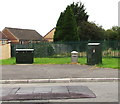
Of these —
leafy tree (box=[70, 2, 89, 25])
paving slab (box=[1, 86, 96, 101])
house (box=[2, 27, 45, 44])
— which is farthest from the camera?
house (box=[2, 27, 45, 44])

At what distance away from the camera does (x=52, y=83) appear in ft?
34.3

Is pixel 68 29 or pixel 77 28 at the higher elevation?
pixel 77 28

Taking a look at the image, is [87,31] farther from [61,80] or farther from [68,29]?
[61,80]

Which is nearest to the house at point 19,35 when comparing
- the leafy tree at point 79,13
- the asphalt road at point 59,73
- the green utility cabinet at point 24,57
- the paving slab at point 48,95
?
the leafy tree at point 79,13

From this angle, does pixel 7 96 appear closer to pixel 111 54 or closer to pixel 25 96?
pixel 25 96

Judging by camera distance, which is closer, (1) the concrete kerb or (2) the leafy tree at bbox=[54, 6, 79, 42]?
(1) the concrete kerb

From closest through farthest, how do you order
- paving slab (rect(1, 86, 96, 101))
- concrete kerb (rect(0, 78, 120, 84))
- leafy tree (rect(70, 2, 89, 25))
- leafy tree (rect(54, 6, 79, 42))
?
paving slab (rect(1, 86, 96, 101))
concrete kerb (rect(0, 78, 120, 84))
leafy tree (rect(54, 6, 79, 42))
leafy tree (rect(70, 2, 89, 25))

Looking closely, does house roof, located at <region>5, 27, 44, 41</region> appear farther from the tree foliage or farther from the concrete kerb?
the concrete kerb

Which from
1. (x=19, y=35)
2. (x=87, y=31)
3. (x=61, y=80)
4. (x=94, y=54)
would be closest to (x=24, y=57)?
(x=94, y=54)

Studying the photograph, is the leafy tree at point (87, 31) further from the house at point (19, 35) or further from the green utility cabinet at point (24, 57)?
the green utility cabinet at point (24, 57)

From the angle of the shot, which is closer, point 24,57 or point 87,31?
point 24,57

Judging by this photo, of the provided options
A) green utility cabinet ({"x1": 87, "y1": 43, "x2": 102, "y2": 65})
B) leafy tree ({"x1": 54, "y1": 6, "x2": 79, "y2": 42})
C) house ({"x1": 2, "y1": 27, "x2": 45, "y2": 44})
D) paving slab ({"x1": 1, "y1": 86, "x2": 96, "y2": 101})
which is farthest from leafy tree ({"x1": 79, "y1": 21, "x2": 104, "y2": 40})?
paving slab ({"x1": 1, "y1": 86, "x2": 96, "y2": 101})

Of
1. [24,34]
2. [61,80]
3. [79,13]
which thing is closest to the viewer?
[61,80]

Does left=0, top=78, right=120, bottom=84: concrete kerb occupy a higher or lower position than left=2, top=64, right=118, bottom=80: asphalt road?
lower
